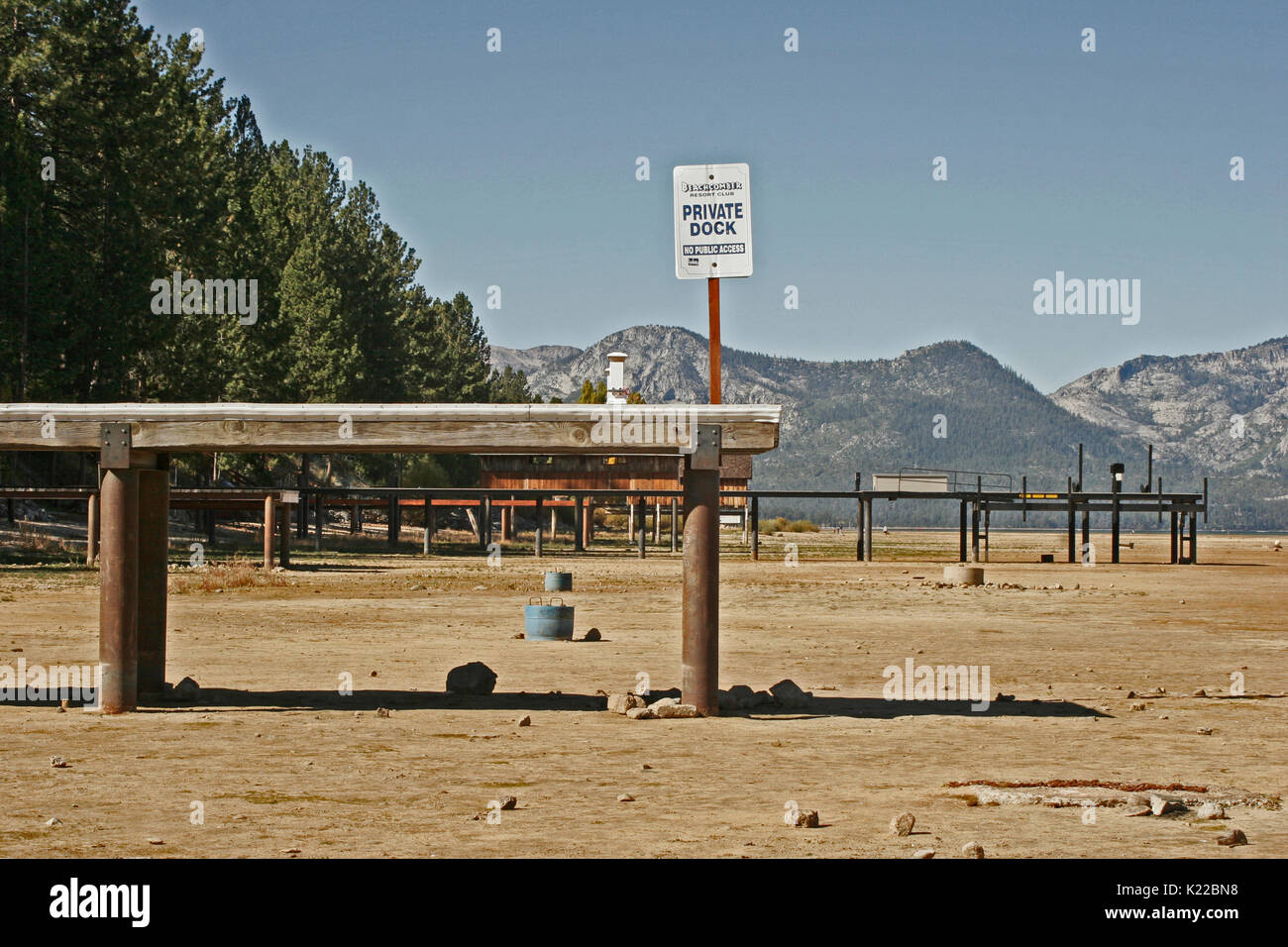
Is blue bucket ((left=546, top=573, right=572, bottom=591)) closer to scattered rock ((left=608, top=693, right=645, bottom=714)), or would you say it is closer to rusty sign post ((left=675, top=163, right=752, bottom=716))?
scattered rock ((left=608, top=693, right=645, bottom=714))

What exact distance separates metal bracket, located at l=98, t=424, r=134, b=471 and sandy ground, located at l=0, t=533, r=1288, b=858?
216 centimetres

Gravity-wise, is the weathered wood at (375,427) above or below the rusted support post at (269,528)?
above

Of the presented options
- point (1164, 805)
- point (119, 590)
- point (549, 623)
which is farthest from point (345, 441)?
point (549, 623)

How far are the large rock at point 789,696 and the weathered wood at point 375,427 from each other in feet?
8.47

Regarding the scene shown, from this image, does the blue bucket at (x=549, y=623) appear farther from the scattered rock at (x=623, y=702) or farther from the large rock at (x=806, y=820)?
the large rock at (x=806, y=820)

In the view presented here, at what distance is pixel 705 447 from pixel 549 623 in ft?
27.7

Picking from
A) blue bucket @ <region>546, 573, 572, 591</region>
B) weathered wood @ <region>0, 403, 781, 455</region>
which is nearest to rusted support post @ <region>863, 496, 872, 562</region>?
blue bucket @ <region>546, 573, 572, 591</region>

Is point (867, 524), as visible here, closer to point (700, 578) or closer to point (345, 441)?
point (700, 578)

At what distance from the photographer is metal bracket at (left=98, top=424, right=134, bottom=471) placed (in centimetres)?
Result: 1234

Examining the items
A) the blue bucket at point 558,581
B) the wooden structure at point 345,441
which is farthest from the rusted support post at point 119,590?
the blue bucket at point 558,581

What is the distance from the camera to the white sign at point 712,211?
41.7 feet
